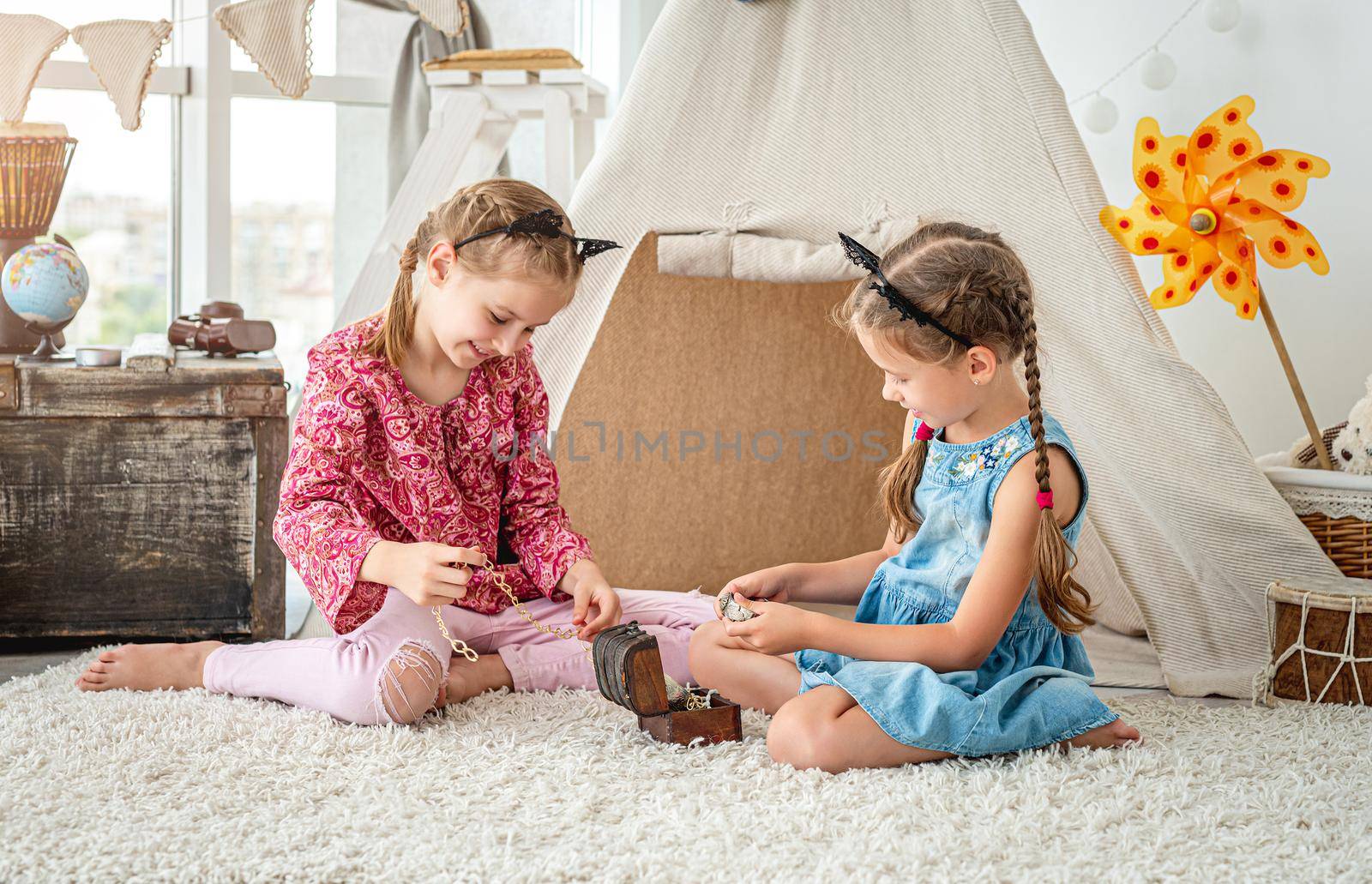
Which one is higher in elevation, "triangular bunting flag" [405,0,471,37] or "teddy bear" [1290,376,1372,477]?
"triangular bunting flag" [405,0,471,37]

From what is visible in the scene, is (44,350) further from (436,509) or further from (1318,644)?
(1318,644)

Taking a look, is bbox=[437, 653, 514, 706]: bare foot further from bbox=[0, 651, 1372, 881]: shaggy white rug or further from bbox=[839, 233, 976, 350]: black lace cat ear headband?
bbox=[839, 233, 976, 350]: black lace cat ear headband

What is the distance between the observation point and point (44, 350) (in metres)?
1.72

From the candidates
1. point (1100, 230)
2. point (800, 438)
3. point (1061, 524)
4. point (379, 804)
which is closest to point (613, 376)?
point (800, 438)

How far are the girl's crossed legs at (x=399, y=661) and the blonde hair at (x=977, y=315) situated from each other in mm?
478

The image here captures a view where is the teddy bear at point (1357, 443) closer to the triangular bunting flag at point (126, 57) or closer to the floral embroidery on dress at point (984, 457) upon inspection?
the floral embroidery on dress at point (984, 457)

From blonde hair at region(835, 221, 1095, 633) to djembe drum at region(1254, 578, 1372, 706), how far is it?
389 mm

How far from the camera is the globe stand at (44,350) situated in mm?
1672

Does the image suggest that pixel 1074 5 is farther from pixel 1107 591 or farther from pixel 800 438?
pixel 1107 591

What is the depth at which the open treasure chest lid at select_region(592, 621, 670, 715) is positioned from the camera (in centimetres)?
120

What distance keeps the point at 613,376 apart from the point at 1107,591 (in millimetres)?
886

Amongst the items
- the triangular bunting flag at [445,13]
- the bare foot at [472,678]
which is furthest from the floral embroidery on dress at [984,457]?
the triangular bunting flag at [445,13]

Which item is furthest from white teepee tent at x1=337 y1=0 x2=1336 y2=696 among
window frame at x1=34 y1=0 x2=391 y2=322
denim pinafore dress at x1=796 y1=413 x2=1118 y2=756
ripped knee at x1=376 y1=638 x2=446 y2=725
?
window frame at x1=34 y1=0 x2=391 y2=322

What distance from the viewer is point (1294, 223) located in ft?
5.38
